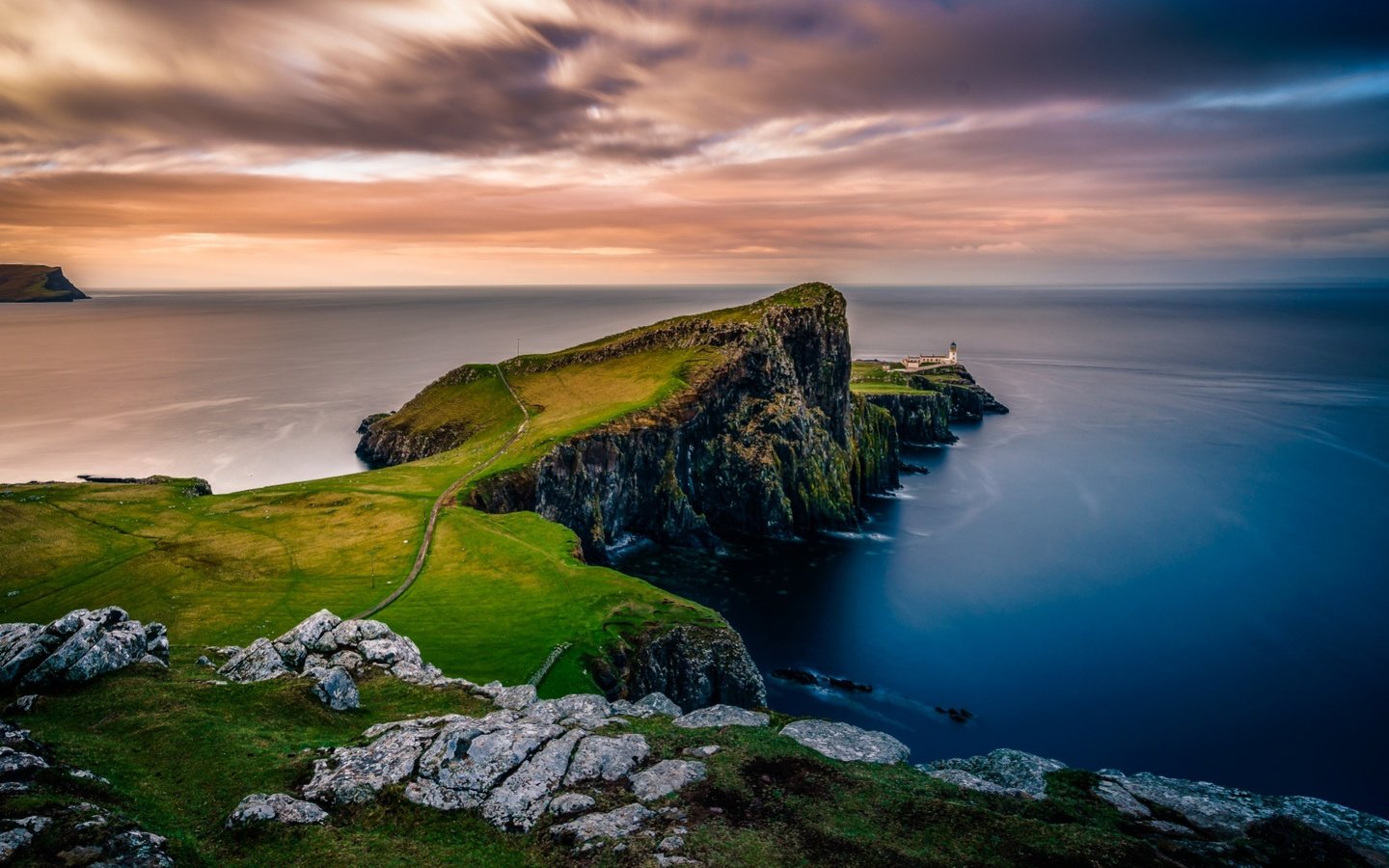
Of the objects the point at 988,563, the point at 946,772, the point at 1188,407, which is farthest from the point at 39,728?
the point at 1188,407

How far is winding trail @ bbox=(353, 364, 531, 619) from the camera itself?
2194 inches

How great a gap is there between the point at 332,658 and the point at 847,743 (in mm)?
27342

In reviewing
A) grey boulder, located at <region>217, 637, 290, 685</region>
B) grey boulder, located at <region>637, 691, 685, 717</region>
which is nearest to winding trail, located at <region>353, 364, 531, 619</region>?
grey boulder, located at <region>217, 637, 290, 685</region>

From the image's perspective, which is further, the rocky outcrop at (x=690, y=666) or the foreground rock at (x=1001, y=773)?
the rocky outcrop at (x=690, y=666)

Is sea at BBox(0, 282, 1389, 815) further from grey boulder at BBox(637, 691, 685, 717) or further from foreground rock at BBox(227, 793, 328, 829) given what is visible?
foreground rock at BBox(227, 793, 328, 829)

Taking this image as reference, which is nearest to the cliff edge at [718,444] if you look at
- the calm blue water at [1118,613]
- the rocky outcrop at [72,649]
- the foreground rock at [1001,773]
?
the calm blue water at [1118,613]

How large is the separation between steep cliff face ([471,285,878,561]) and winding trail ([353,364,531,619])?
3820 mm

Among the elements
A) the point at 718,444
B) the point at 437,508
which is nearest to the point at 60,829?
the point at 437,508

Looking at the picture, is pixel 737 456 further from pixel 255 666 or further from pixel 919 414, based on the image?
pixel 255 666

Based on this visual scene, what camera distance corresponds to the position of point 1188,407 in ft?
622

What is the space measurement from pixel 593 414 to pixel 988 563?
6196 cm

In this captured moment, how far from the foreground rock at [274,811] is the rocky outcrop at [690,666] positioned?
95.4 ft

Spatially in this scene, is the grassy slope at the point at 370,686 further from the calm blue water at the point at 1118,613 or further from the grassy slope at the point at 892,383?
the grassy slope at the point at 892,383

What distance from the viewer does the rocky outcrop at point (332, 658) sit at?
3186 cm
